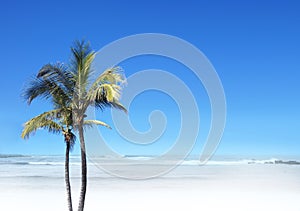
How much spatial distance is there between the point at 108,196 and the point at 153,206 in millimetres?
4056

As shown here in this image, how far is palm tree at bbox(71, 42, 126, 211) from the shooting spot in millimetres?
11211

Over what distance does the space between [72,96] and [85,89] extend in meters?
0.47

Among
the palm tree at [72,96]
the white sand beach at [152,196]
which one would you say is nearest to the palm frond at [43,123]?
the palm tree at [72,96]

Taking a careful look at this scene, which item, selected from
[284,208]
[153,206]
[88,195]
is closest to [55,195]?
[88,195]

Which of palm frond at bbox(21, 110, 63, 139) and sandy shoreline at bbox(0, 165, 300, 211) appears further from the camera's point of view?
sandy shoreline at bbox(0, 165, 300, 211)

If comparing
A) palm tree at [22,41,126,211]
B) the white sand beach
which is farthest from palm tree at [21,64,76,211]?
the white sand beach

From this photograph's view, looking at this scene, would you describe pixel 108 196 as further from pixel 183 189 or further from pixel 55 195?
pixel 183 189

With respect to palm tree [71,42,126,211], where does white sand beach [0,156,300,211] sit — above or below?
below

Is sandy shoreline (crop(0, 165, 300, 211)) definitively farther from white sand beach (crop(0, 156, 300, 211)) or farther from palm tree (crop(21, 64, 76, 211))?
palm tree (crop(21, 64, 76, 211))

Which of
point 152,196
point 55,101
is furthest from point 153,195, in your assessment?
point 55,101

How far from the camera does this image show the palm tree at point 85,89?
11211 millimetres

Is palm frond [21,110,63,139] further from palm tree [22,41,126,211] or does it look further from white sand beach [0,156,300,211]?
white sand beach [0,156,300,211]

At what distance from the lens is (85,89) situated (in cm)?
1177

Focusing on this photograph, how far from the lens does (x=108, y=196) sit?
2236 cm
